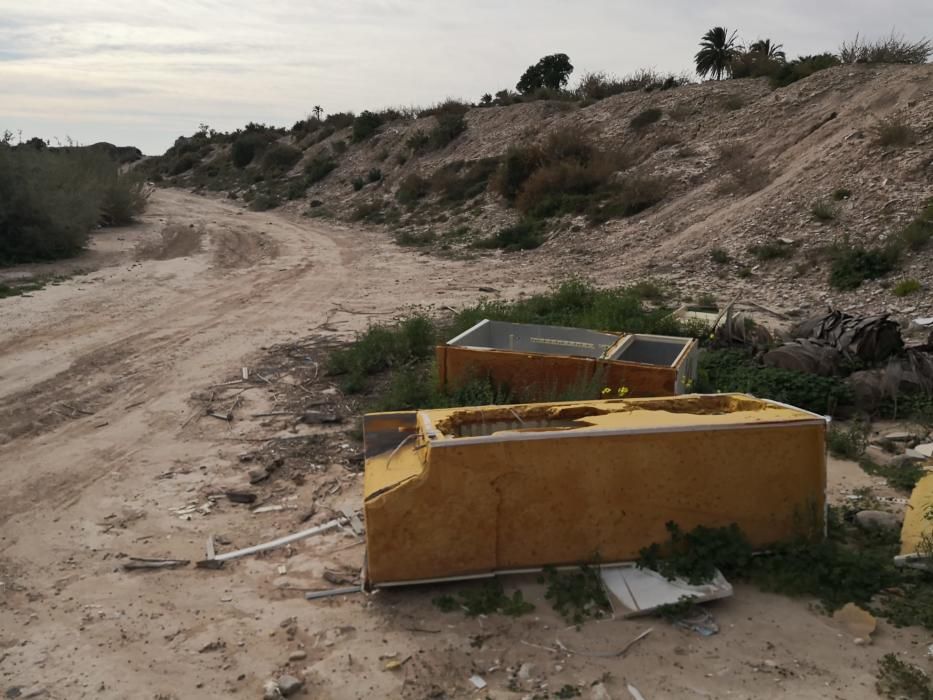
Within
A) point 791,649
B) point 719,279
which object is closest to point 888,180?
point 719,279

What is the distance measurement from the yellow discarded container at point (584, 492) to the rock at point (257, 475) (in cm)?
184

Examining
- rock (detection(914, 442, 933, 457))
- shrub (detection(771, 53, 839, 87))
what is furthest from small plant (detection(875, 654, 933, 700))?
shrub (detection(771, 53, 839, 87))

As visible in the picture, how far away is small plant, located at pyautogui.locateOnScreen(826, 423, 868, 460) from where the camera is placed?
5.71 m

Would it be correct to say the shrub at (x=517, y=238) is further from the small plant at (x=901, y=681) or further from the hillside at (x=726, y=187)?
the small plant at (x=901, y=681)

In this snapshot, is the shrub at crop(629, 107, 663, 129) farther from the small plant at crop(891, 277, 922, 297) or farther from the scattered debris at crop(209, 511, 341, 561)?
the scattered debris at crop(209, 511, 341, 561)

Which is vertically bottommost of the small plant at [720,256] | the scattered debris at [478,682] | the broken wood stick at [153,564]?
the broken wood stick at [153,564]

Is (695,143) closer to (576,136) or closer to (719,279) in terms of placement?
(576,136)

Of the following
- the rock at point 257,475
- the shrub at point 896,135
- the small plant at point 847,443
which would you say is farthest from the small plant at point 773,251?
the rock at point 257,475

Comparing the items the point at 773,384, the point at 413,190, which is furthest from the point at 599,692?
the point at 413,190

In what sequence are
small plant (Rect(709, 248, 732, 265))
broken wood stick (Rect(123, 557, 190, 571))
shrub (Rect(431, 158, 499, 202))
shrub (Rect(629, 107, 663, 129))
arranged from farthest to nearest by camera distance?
shrub (Rect(431, 158, 499, 202)) < shrub (Rect(629, 107, 663, 129)) < small plant (Rect(709, 248, 732, 265)) < broken wood stick (Rect(123, 557, 190, 571))

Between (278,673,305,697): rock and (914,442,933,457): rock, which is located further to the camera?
(914,442,933,457): rock

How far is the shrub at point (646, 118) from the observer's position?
870 inches

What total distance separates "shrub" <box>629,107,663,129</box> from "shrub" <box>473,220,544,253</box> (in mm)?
5953

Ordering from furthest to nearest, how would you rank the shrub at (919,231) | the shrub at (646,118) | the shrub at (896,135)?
the shrub at (646,118)
the shrub at (896,135)
the shrub at (919,231)
